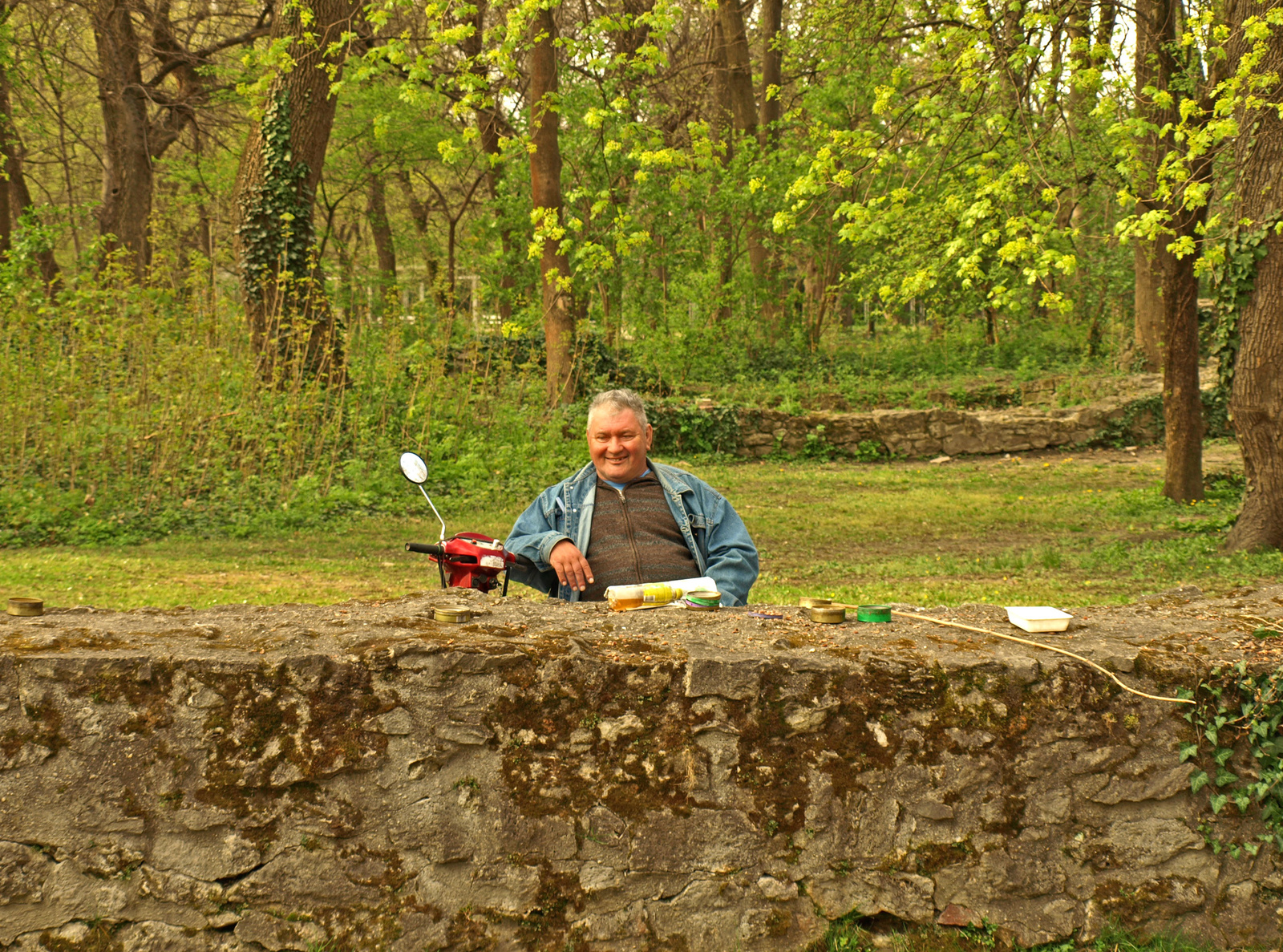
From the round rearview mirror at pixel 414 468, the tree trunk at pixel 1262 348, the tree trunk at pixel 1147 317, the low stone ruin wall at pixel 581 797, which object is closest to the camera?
the low stone ruin wall at pixel 581 797

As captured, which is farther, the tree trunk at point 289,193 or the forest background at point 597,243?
the tree trunk at point 289,193

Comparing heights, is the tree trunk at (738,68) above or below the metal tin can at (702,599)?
above

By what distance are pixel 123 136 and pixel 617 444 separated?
1647 centimetres

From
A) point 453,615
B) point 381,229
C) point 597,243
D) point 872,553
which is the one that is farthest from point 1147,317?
point 453,615

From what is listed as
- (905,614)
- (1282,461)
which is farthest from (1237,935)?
(1282,461)

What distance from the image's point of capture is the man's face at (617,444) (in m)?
3.97

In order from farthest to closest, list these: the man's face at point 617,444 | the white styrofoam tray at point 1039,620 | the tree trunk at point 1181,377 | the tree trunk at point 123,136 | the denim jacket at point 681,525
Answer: the tree trunk at point 123,136 → the tree trunk at point 1181,377 → the man's face at point 617,444 → the denim jacket at point 681,525 → the white styrofoam tray at point 1039,620

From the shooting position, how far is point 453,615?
274 cm

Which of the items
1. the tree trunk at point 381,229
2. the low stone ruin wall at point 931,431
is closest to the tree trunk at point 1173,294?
the low stone ruin wall at point 931,431

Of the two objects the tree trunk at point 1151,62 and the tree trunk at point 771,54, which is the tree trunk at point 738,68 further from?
the tree trunk at point 1151,62

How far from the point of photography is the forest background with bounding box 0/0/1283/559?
27.0ft

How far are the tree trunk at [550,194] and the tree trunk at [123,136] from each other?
22.4 feet

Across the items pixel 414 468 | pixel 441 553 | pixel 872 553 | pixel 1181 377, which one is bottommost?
pixel 872 553

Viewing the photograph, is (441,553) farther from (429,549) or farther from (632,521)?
(632,521)
